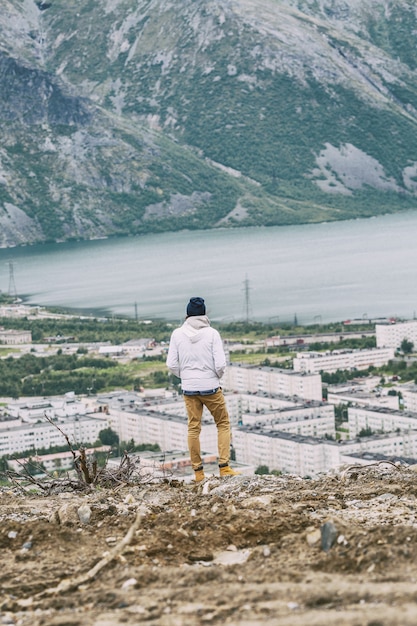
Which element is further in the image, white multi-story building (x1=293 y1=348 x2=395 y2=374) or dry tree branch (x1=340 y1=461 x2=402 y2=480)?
white multi-story building (x1=293 y1=348 x2=395 y2=374)

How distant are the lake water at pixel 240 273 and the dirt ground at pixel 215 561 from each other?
69601 millimetres

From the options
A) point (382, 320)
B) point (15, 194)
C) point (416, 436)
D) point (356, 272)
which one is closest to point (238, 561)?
point (416, 436)

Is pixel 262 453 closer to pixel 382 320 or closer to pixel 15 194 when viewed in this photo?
pixel 382 320

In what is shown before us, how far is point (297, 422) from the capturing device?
39.0m

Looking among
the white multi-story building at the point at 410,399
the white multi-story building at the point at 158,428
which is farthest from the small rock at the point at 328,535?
the white multi-story building at the point at 410,399

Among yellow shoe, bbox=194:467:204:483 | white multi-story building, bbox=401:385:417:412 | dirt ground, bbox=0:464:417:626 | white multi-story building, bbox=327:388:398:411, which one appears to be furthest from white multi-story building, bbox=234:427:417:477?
dirt ground, bbox=0:464:417:626

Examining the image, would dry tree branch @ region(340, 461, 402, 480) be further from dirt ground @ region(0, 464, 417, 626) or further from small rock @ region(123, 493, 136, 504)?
small rock @ region(123, 493, 136, 504)

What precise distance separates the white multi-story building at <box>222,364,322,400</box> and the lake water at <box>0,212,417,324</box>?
26643mm

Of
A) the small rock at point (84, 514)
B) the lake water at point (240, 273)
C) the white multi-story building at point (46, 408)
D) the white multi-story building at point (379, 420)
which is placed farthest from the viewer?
the lake water at point (240, 273)

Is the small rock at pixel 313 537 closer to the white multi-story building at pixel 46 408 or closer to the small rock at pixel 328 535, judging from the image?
the small rock at pixel 328 535

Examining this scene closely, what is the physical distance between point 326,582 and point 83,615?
0.85 meters

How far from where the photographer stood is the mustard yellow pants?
848 cm

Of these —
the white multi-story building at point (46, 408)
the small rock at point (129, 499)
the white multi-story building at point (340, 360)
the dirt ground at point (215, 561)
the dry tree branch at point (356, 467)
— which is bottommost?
the white multi-story building at point (46, 408)

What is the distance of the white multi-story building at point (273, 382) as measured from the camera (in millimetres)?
47688
